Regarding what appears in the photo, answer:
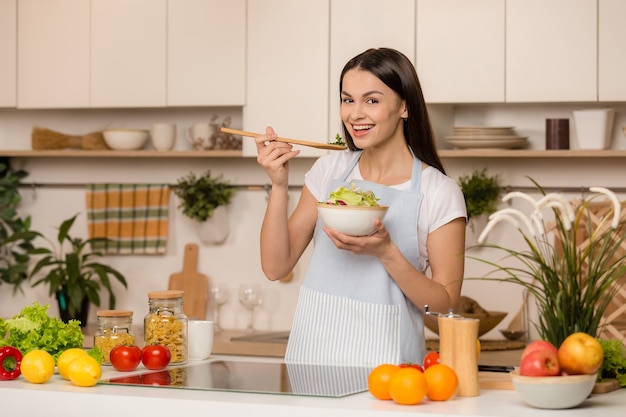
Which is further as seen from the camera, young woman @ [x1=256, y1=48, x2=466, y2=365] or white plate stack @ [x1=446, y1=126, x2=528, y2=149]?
white plate stack @ [x1=446, y1=126, x2=528, y2=149]

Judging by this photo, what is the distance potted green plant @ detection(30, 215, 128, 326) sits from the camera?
4.30 meters

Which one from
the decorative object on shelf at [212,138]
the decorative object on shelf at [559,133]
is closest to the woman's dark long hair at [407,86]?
the decorative object on shelf at [559,133]

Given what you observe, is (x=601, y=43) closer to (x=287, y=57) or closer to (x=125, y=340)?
(x=287, y=57)

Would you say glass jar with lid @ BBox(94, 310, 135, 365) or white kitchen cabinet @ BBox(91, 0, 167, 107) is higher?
white kitchen cabinet @ BBox(91, 0, 167, 107)

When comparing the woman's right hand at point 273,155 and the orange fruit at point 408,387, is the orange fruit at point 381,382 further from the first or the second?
the woman's right hand at point 273,155

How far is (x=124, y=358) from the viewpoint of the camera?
2230 millimetres

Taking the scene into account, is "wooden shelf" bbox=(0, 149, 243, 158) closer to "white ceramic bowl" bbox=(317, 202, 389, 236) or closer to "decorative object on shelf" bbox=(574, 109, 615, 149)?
"decorative object on shelf" bbox=(574, 109, 615, 149)

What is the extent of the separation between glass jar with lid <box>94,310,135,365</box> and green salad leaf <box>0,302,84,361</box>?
0.22 ft

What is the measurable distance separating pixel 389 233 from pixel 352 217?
270mm

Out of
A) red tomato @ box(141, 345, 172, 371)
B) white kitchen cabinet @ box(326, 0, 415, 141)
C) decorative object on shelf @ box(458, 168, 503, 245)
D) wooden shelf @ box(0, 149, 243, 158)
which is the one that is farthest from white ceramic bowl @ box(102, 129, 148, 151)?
red tomato @ box(141, 345, 172, 371)

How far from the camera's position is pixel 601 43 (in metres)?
3.72

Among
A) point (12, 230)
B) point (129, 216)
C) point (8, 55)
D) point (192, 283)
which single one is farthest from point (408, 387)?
point (12, 230)

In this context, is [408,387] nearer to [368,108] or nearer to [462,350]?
[462,350]

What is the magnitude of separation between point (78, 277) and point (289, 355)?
77.8 inches
